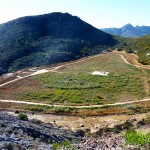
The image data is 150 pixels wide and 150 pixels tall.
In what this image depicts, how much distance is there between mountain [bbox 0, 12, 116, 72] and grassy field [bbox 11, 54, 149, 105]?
61.3 feet

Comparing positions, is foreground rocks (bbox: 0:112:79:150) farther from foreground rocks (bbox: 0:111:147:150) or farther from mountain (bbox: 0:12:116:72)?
mountain (bbox: 0:12:116:72)

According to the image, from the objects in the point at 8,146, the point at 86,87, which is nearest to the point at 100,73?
the point at 86,87

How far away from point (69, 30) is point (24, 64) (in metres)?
46.5

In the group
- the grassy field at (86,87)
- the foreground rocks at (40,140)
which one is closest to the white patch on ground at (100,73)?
the grassy field at (86,87)

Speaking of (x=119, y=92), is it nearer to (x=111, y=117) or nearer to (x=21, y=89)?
(x=111, y=117)

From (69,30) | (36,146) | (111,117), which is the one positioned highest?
(69,30)

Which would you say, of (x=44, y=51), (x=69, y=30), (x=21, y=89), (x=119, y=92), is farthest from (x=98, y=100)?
(x=69, y=30)

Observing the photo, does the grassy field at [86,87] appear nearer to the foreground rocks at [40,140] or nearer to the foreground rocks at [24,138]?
the foreground rocks at [40,140]

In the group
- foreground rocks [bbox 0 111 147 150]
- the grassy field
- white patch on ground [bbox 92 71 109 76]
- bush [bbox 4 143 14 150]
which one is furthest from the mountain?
bush [bbox 4 143 14 150]

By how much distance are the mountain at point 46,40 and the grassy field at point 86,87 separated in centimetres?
1869

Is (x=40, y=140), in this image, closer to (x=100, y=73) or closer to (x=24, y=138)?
(x=24, y=138)

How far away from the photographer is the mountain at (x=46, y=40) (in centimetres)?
10318

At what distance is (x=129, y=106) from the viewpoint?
52.7m

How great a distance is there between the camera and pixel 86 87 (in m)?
67.2
